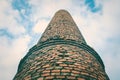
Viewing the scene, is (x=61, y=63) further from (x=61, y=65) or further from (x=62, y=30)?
(x=62, y=30)

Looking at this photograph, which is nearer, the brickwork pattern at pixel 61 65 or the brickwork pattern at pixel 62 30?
the brickwork pattern at pixel 61 65

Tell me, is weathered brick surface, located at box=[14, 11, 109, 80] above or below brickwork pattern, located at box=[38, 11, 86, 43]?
below

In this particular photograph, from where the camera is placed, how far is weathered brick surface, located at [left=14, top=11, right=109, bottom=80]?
15.1ft

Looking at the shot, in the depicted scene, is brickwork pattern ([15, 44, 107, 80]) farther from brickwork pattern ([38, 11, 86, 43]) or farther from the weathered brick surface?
brickwork pattern ([38, 11, 86, 43])

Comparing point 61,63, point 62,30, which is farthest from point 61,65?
point 62,30

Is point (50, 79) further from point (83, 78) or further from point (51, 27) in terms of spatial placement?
point (51, 27)

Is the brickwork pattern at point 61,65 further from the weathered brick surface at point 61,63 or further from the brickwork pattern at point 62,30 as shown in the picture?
the brickwork pattern at point 62,30

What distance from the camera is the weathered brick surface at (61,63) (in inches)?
181

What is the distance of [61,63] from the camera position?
4.87 m

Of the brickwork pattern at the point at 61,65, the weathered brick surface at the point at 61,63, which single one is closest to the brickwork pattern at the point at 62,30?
the weathered brick surface at the point at 61,63

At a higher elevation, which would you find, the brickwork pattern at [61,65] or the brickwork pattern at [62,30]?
the brickwork pattern at [62,30]

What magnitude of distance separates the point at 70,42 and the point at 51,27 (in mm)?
1488

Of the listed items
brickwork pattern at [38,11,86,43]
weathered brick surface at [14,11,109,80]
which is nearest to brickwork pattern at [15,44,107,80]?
weathered brick surface at [14,11,109,80]

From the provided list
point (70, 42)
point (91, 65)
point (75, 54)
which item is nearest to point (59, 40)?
point (70, 42)
